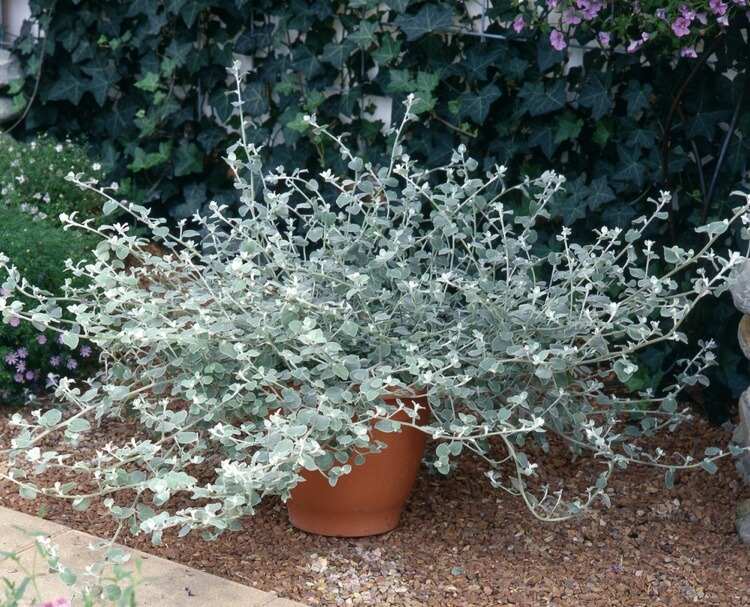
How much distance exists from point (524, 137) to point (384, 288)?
1222 millimetres

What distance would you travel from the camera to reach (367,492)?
119 inches

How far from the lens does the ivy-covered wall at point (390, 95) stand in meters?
3.89

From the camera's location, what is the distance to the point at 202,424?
10.5ft

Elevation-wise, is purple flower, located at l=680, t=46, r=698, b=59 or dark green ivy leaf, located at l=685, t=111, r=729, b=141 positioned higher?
purple flower, located at l=680, t=46, r=698, b=59

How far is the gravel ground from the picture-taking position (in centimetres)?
287

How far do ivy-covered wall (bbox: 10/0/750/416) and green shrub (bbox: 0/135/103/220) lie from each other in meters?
0.22

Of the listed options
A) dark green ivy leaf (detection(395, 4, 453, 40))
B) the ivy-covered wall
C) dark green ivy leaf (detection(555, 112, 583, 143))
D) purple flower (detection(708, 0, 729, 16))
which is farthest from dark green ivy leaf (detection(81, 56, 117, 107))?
purple flower (detection(708, 0, 729, 16))

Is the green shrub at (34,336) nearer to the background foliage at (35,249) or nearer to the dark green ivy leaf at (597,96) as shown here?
the background foliage at (35,249)

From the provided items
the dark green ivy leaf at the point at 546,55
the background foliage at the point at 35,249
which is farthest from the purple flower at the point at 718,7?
the background foliage at the point at 35,249

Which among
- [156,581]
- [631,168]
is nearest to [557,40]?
[631,168]

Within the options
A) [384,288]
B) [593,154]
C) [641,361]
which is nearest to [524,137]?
[593,154]

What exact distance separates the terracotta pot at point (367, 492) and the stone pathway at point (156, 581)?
355 mm

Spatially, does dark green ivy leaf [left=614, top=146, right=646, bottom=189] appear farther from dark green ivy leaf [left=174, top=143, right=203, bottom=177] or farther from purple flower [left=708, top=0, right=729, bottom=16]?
dark green ivy leaf [left=174, top=143, right=203, bottom=177]

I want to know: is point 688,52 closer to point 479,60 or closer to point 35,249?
point 479,60
